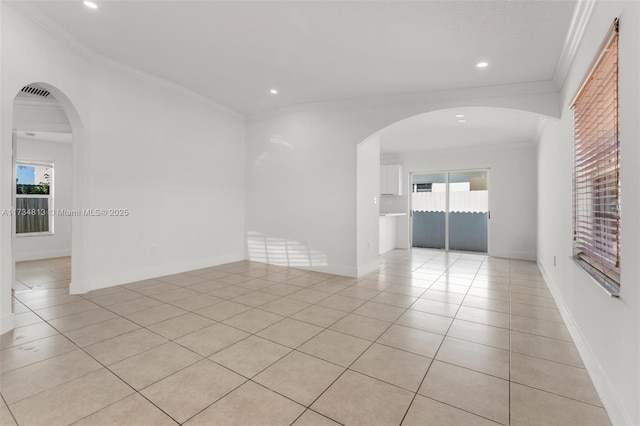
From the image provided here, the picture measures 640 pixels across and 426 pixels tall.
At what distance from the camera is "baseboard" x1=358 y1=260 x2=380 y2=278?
4.97 meters

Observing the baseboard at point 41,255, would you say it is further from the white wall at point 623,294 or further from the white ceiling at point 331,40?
the white wall at point 623,294

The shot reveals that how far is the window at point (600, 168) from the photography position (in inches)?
70.3

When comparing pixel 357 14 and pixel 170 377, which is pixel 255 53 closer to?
pixel 357 14

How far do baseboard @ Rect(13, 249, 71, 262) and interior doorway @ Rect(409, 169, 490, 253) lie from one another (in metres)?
8.78

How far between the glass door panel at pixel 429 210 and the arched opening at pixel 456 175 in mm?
28

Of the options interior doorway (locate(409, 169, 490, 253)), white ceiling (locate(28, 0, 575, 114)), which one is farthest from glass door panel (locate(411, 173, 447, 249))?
white ceiling (locate(28, 0, 575, 114))

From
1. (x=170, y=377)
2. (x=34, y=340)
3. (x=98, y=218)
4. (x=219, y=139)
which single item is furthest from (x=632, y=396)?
(x=219, y=139)

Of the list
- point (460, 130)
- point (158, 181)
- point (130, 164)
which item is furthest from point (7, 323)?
point (460, 130)

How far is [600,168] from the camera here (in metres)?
2.05

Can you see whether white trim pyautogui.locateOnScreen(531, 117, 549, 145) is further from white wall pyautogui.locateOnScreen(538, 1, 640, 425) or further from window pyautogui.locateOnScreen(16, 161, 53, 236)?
window pyautogui.locateOnScreen(16, 161, 53, 236)

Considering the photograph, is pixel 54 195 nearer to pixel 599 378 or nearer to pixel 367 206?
pixel 367 206

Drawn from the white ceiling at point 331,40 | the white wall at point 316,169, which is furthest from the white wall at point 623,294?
the white wall at point 316,169

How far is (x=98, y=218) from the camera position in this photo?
3.92m

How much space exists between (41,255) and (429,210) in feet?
31.0
